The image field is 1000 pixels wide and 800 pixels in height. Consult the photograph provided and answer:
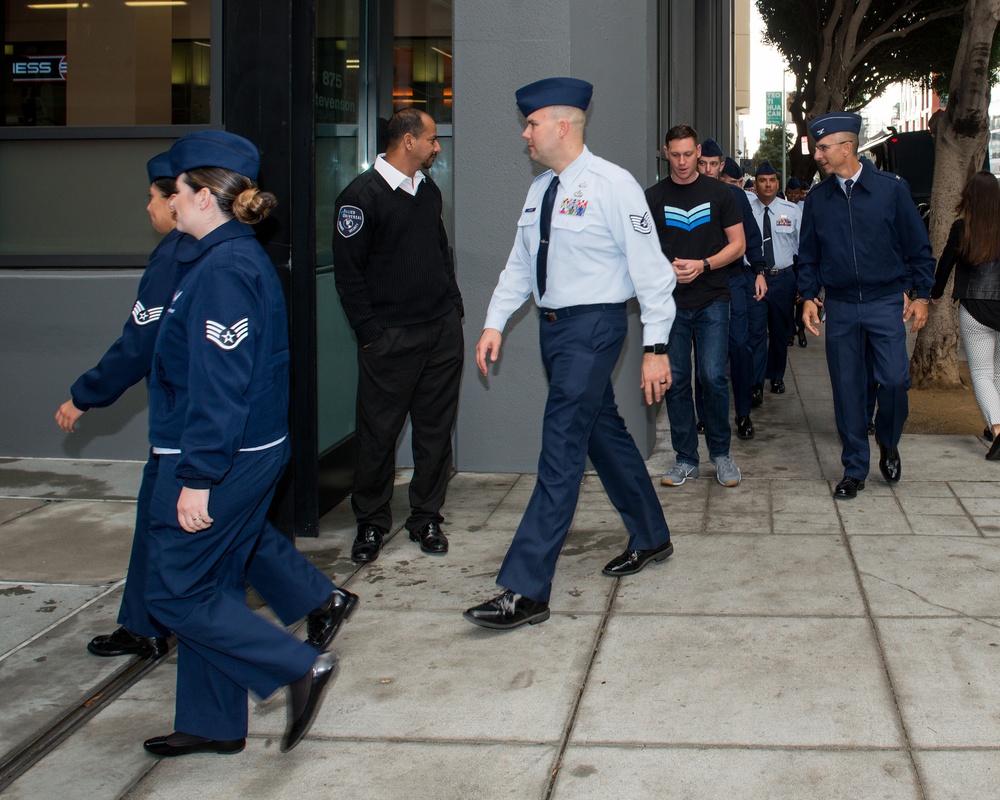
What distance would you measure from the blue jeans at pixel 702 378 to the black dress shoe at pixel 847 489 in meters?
0.68

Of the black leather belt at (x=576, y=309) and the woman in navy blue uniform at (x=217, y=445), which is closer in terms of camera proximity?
the woman in navy blue uniform at (x=217, y=445)

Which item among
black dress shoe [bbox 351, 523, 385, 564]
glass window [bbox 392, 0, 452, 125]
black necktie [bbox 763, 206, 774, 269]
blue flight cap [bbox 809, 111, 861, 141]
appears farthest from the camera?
black necktie [bbox 763, 206, 774, 269]

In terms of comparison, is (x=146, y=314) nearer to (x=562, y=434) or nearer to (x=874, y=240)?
(x=562, y=434)

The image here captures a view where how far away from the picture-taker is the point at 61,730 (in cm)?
397

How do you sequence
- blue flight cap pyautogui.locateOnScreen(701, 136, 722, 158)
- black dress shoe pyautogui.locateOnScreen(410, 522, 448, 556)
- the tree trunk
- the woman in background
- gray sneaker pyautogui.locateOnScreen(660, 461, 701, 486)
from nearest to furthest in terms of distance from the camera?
1. black dress shoe pyautogui.locateOnScreen(410, 522, 448, 556)
2. gray sneaker pyautogui.locateOnScreen(660, 461, 701, 486)
3. the woman in background
4. blue flight cap pyautogui.locateOnScreen(701, 136, 722, 158)
5. the tree trunk

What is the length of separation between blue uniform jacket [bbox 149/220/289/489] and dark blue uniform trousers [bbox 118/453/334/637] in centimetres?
65

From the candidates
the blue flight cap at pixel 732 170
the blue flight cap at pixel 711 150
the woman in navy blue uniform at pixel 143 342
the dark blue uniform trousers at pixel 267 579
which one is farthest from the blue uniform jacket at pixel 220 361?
the blue flight cap at pixel 732 170

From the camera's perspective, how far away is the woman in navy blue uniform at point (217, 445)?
3346 millimetres

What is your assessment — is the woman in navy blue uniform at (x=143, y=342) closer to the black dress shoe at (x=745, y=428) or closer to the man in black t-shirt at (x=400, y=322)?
the man in black t-shirt at (x=400, y=322)

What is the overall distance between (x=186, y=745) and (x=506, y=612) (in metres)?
1.42

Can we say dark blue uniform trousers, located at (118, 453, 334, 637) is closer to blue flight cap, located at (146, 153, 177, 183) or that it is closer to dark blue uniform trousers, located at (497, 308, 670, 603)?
dark blue uniform trousers, located at (497, 308, 670, 603)

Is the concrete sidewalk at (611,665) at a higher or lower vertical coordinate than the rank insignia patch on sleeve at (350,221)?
lower

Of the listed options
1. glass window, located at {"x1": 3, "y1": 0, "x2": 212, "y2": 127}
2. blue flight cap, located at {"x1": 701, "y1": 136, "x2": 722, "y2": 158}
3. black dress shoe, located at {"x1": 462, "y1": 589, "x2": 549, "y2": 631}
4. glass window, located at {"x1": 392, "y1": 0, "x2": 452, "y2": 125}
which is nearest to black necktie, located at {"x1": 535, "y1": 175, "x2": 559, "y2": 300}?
black dress shoe, located at {"x1": 462, "y1": 589, "x2": 549, "y2": 631}

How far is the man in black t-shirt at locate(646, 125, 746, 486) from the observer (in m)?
7.08
